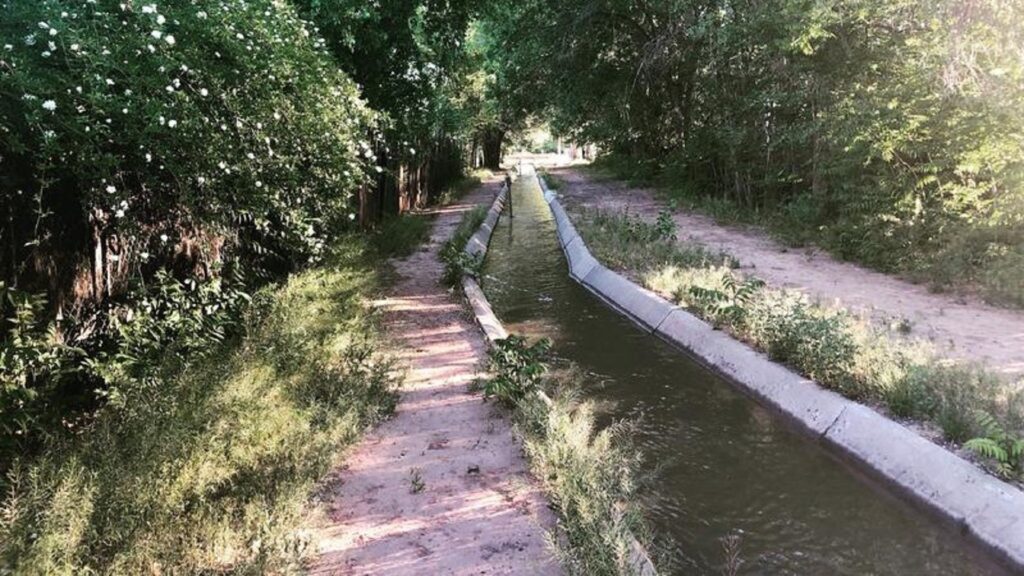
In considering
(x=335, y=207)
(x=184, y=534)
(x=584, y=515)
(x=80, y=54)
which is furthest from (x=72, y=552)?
(x=335, y=207)

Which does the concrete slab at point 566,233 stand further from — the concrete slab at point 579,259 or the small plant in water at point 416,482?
the small plant in water at point 416,482

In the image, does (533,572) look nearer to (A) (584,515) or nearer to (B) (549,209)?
(A) (584,515)

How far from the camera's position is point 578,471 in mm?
4723

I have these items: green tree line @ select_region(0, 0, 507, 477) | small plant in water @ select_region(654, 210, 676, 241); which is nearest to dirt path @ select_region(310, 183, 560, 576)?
green tree line @ select_region(0, 0, 507, 477)

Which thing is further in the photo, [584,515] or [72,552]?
[584,515]

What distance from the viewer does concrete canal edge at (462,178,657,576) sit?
3.90 meters

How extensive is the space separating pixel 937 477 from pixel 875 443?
621 mm

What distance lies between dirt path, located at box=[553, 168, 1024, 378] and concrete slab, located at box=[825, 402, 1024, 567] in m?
1.80

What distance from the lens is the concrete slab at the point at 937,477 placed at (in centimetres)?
451

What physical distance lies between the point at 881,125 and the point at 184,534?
11.2 m

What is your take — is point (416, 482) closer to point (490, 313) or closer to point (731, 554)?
point (731, 554)

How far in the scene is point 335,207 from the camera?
8.45 m

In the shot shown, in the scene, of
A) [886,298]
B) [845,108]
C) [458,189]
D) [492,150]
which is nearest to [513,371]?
[886,298]

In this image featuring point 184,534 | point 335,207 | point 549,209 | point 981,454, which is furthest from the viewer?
point 549,209
